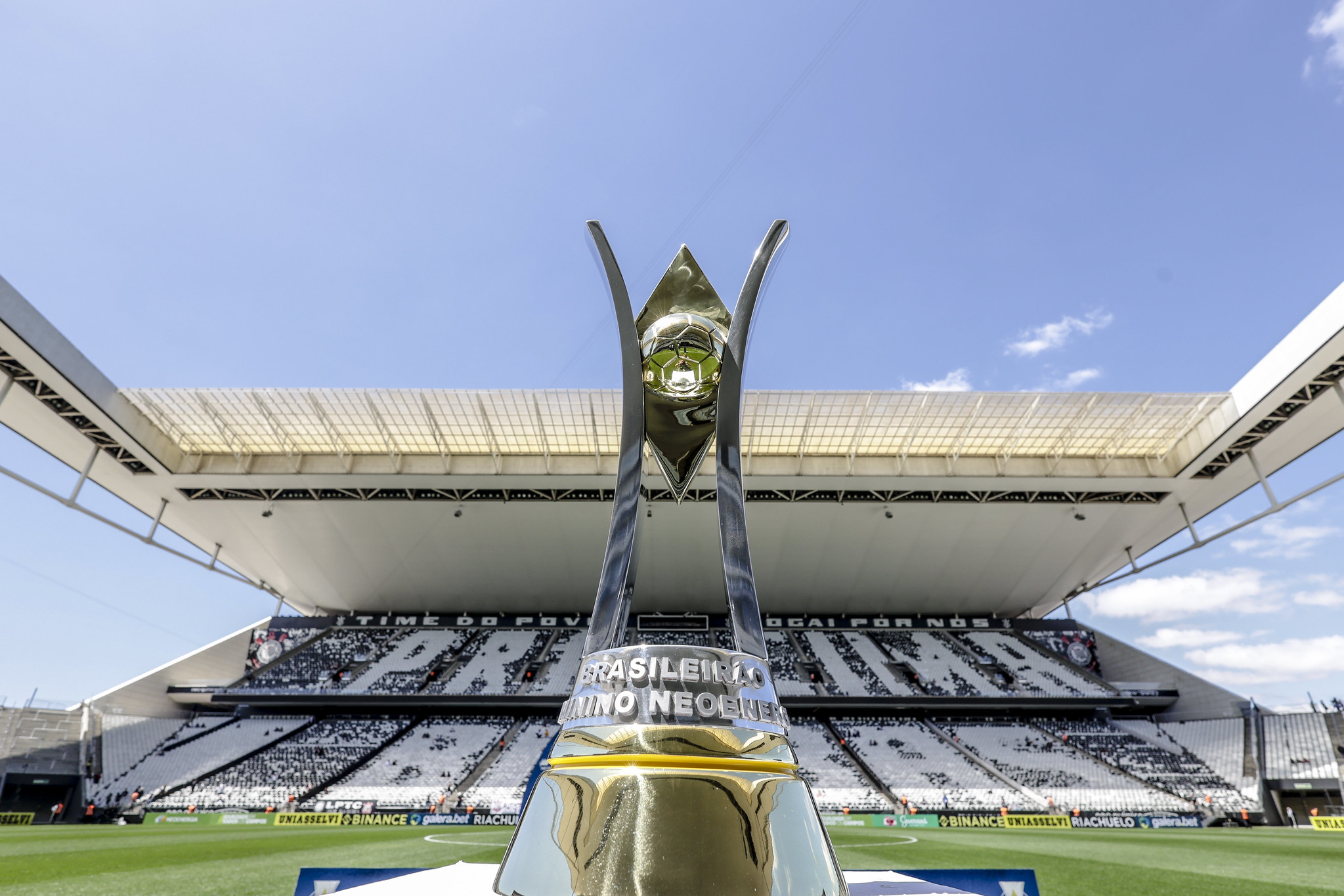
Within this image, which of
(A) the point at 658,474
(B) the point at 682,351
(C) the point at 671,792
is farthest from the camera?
(A) the point at 658,474

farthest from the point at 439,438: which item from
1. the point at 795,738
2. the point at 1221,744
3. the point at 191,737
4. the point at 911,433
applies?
the point at 1221,744

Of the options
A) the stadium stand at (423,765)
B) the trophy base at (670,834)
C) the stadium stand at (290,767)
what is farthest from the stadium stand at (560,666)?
the trophy base at (670,834)

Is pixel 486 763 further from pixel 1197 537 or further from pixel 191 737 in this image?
pixel 1197 537

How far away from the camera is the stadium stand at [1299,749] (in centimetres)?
2848

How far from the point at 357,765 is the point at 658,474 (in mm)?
20198

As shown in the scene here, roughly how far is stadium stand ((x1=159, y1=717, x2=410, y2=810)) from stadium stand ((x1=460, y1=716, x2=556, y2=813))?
689cm

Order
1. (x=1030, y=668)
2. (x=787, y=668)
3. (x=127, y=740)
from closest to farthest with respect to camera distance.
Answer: (x=127, y=740), (x=787, y=668), (x=1030, y=668)

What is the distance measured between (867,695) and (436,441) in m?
25.9

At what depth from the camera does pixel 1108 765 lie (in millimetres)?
31750

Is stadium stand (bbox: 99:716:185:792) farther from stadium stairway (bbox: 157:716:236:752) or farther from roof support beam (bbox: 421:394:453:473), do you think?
roof support beam (bbox: 421:394:453:473)

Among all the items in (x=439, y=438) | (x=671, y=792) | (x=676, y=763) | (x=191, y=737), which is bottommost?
(x=671, y=792)

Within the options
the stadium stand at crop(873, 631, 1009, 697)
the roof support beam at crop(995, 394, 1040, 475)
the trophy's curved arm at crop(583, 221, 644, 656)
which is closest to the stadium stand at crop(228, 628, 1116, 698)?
the stadium stand at crop(873, 631, 1009, 697)

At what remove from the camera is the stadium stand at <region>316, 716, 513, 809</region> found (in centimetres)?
2798

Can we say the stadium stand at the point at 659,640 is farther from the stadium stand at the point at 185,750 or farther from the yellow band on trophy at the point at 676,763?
the yellow band on trophy at the point at 676,763
